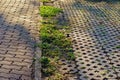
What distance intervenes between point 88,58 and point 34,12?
11.7ft

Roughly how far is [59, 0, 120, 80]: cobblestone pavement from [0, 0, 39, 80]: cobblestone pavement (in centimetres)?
80

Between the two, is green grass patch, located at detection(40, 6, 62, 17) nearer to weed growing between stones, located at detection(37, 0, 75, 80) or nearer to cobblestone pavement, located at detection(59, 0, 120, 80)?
weed growing between stones, located at detection(37, 0, 75, 80)

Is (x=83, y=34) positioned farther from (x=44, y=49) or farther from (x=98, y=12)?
(x=98, y=12)

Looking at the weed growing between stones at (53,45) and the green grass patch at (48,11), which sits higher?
the weed growing between stones at (53,45)

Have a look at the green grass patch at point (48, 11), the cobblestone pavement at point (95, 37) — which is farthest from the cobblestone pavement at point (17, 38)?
the cobblestone pavement at point (95, 37)

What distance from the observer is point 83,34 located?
7.30m

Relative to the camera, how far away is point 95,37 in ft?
23.3

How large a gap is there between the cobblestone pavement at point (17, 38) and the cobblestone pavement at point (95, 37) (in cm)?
80

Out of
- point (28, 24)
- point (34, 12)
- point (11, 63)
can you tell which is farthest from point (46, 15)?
point (11, 63)

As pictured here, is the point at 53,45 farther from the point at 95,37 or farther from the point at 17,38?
the point at 95,37

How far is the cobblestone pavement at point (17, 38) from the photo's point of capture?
5.23 m

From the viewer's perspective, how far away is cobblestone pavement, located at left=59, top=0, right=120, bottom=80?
538cm

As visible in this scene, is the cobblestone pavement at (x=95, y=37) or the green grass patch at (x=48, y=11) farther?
the green grass patch at (x=48, y=11)

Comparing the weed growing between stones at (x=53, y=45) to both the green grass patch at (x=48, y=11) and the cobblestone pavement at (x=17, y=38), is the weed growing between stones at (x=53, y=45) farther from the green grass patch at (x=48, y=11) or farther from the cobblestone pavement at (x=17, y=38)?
the cobblestone pavement at (x=17, y=38)
